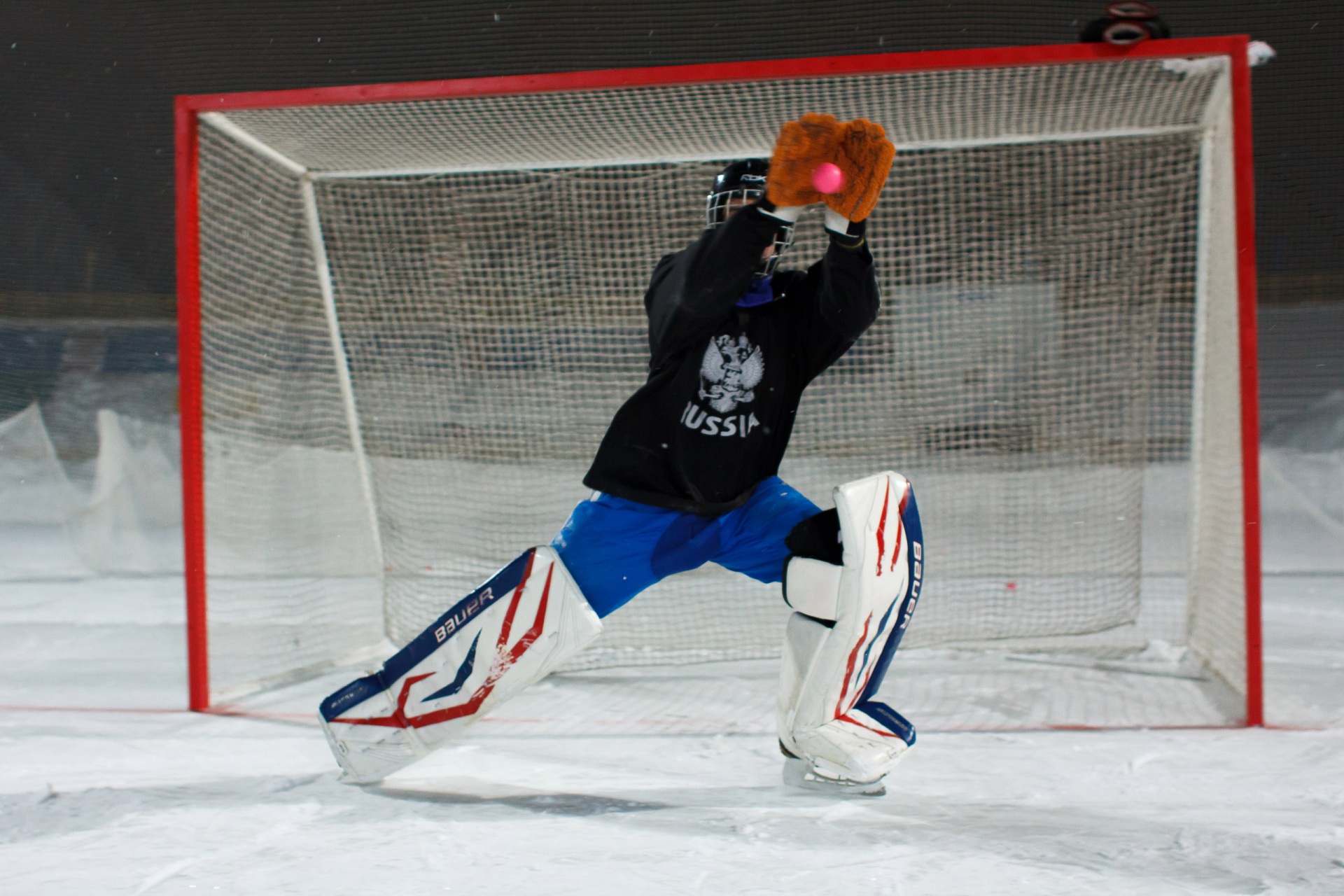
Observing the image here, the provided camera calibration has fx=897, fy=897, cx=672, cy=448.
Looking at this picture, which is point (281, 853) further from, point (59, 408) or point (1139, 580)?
point (59, 408)

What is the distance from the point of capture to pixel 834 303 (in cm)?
153

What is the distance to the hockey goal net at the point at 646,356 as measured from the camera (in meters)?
2.21

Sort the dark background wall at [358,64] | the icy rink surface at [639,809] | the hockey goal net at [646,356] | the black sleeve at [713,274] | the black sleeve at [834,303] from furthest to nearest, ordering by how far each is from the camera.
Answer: the dark background wall at [358,64] < the hockey goal net at [646,356] < the black sleeve at [834,303] < the black sleeve at [713,274] < the icy rink surface at [639,809]

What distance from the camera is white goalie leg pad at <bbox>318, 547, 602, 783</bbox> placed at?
154 cm

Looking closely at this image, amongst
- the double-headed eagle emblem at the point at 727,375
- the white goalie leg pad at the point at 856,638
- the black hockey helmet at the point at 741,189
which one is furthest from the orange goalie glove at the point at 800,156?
the white goalie leg pad at the point at 856,638

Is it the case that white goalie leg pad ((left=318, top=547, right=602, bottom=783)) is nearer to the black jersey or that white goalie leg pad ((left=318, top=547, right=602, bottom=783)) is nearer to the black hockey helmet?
the black jersey

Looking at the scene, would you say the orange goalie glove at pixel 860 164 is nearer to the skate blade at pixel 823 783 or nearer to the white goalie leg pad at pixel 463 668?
the white goalie leg pad at pixel 463 668

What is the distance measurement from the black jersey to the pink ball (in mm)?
161

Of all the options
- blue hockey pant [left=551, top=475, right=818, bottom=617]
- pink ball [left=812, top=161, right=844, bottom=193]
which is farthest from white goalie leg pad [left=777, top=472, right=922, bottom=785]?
pink ball [left=812, top=161, right=844, bottom=193]

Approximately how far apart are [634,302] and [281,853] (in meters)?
2.15

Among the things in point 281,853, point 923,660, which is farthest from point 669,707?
point 281,853

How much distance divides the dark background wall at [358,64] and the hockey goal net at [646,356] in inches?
82.6

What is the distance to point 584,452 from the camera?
3.35 meters

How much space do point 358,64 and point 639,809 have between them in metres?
5.50
